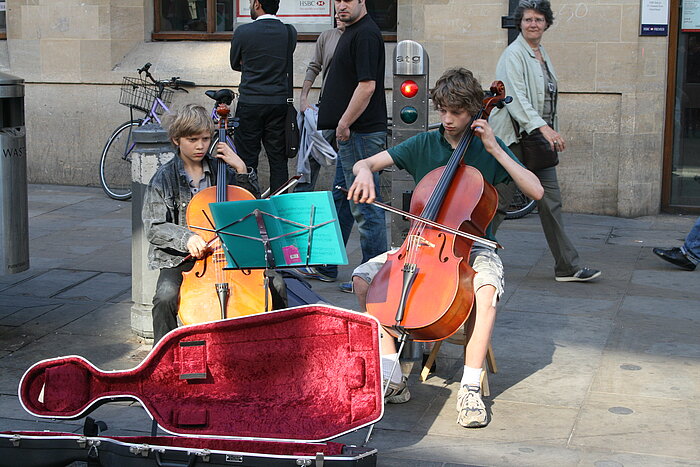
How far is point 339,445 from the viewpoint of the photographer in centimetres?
376

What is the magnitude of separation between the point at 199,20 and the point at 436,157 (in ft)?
20.8

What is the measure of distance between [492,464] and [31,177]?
309 inches

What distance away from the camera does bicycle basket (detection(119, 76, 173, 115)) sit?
10180 millimetres

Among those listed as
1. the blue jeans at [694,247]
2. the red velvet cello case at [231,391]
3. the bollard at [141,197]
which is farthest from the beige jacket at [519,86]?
the red velvet cello case at [231,391]

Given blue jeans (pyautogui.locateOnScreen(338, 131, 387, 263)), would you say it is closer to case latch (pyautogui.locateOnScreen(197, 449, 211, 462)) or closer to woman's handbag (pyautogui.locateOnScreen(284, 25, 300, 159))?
woman's handbag (pyautogui.locateOnScreen(284, 25, 300, 159))

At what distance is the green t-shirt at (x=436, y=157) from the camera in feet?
16.0

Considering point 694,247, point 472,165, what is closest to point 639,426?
point 472,165

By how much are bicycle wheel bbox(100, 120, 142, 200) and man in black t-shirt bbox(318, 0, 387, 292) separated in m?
3.83

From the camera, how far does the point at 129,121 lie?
1027cm

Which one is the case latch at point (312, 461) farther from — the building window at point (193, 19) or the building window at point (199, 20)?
the building window at point (193, 19)

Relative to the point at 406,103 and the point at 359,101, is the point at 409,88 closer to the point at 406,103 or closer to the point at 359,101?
the point at 406,103

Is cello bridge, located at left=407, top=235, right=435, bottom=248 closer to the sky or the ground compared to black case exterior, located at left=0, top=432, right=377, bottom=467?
closer to the sky

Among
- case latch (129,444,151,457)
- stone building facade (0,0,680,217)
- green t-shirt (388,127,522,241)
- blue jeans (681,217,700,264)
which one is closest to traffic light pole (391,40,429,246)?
green t-shirt (388,127,522,241)

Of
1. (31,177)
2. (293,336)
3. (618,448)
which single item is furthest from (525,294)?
(31,177)
